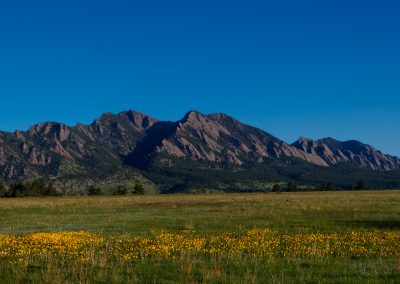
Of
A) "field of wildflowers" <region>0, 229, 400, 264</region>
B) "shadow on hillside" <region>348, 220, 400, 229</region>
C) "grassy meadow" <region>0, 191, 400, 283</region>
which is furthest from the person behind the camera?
"shadow on hillside" <region>348, 220, 400, 229</region>

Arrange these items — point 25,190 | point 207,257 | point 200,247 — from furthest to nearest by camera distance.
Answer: point 25,190
point 200,247
point 207,257

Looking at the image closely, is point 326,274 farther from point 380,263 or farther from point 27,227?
point 27,227

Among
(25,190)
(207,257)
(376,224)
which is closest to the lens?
(207,257)

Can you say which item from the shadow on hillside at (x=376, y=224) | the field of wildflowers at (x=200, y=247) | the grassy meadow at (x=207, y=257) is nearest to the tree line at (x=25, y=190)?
the grassy meadow at (x=207, y=257)

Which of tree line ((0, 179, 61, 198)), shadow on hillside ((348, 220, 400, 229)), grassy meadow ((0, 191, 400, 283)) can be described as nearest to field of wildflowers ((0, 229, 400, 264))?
grassy meadow ((0, 191, 400, 283))

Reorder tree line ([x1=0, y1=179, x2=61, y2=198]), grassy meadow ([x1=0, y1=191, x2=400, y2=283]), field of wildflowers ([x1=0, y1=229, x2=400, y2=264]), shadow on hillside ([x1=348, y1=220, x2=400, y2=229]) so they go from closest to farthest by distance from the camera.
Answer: grassy meadow ([x1=0, y1=191, x2=400, y2=283]) → field of wildflowers ([x1=0, y1=229, x2=400, y2=264]) → shadow on hillside ([x1=348, y1=220, x2=400, y2=229]) → tree line ([x1=0, y1=179, x2=61, y2=198])

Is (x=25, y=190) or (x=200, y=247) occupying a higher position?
(x=25, y=190)

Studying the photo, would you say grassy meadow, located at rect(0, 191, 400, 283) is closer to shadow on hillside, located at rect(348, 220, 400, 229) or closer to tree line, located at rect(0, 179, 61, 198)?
shadow on hillside, located at rect(348, 220, 400, 229)

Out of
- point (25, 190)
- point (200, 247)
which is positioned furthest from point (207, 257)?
point (25, 190)

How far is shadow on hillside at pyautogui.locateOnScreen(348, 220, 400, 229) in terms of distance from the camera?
1216 inches

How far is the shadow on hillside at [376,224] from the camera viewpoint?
3089cm

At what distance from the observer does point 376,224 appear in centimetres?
3297

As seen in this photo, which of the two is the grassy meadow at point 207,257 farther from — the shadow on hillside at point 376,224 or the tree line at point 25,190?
the tree line at point 25,190

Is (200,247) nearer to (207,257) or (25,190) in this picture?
(207,257)
